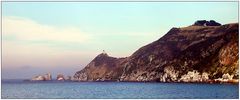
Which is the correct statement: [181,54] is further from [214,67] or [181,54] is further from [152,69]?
[214,67]

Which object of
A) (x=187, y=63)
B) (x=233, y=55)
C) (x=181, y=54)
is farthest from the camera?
(x=181, y=54)

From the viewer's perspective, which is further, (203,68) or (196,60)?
(196,60)

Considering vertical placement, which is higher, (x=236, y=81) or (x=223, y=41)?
(x=223, y=41)

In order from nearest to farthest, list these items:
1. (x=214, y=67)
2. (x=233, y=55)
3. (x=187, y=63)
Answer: (x=233, y=55), (x=214, y=67), (x=187, y=63)

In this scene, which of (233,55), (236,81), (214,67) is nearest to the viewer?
(236,81)

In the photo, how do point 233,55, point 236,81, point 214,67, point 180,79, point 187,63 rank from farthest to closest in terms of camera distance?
1. point 187,63
2. point 180,79
3. point 214,67
4. point 233,55
5. point 236,81

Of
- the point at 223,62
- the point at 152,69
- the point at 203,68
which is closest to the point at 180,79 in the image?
the point at 203,68

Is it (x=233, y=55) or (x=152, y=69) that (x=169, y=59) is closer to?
(x=152, y=69)

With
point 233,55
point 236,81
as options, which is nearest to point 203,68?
point 233,55

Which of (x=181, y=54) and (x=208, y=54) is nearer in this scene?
(x=208, y=54)
